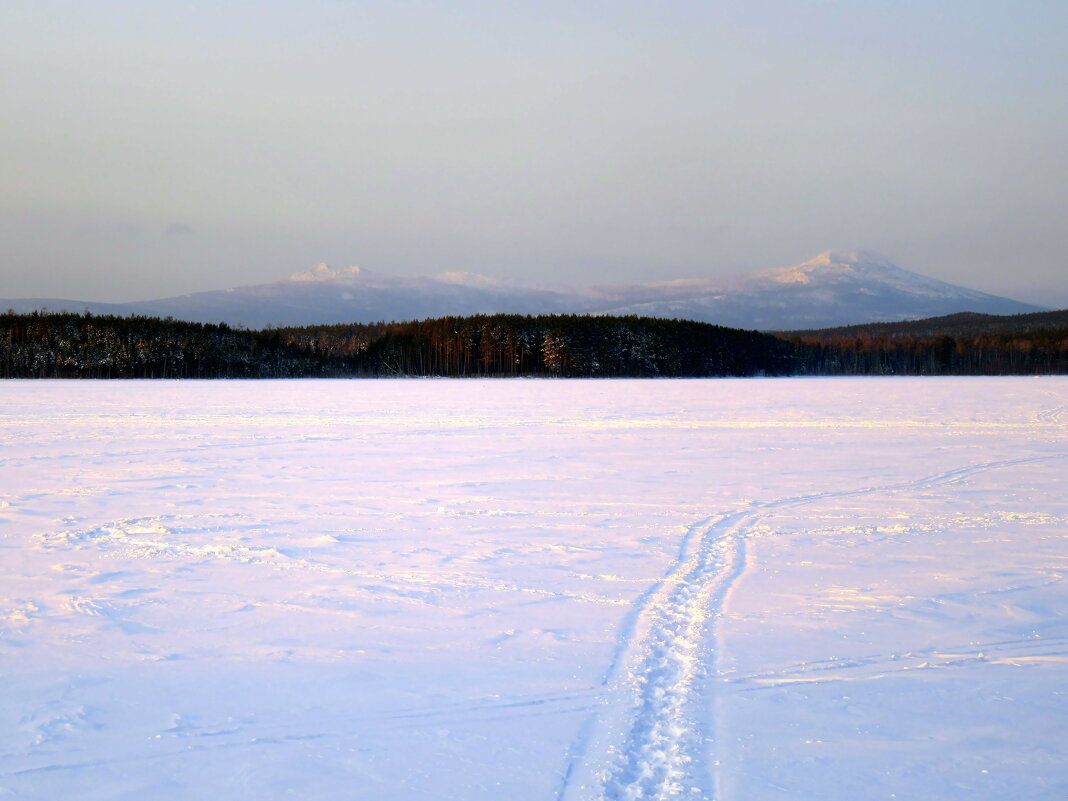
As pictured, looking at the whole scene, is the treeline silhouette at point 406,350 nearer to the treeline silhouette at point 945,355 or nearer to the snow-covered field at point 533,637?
the treeline silhouette at point 945,355

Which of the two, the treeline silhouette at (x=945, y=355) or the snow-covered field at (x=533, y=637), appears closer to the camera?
the snow-covered field at (x=533, y=637)

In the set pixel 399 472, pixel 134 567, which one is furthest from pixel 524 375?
pixel 134 567

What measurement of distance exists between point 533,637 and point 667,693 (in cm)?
121

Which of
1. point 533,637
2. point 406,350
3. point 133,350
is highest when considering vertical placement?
point 406,350

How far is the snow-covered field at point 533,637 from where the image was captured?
11.5 ft

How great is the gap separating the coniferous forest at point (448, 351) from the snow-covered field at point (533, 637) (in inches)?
3322

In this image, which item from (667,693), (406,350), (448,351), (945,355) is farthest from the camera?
(945,355)

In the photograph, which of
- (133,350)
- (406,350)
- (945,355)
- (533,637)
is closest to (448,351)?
(406,350)

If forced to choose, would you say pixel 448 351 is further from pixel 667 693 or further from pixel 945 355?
pixel 667 693

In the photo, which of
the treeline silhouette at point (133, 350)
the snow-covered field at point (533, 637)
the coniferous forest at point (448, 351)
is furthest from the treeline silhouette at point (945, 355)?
the snow-covered field at point (533, 637)

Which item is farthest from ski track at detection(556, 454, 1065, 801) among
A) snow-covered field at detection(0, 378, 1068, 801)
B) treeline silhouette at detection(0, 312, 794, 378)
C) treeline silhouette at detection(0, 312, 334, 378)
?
treeline silhouette at detection(0, 312, 334, 378)

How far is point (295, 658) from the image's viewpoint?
16.0 ft

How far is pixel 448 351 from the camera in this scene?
336 ft

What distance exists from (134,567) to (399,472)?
20.3 feet
